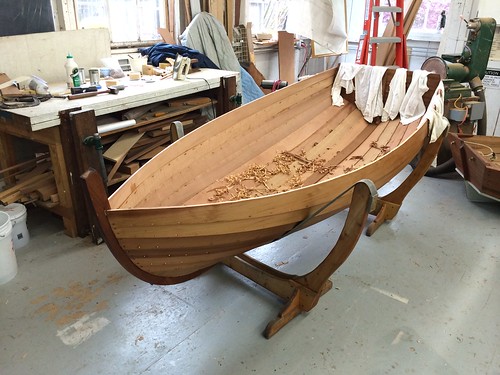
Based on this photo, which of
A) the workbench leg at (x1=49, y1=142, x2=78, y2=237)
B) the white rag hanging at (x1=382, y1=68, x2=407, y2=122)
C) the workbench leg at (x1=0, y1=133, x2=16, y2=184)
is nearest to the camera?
the workbench leg at (x1=49, y1=142, x2=78, y2=237)

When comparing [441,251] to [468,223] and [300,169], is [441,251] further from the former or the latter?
[300,169]

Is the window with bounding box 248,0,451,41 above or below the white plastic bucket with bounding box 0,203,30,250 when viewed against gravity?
above

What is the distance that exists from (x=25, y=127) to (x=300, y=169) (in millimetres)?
1741

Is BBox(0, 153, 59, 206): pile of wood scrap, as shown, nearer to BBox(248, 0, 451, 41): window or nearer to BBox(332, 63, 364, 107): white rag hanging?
BBox(332, 63, 364, 107): white rag hanging

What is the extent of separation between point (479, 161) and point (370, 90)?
1016mm

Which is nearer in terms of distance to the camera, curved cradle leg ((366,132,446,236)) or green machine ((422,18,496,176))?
curved cradle leg ((366,132,446,236))

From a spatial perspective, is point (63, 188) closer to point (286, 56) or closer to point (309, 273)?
point (309, 273)

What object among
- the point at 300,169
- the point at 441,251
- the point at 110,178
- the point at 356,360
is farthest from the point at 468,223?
the point at 110,178

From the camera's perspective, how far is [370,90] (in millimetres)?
3350

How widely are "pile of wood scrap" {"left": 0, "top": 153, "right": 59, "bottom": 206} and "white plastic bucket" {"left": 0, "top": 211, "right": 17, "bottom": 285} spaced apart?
0.99 ft

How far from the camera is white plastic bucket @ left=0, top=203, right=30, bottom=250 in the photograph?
2.61 m

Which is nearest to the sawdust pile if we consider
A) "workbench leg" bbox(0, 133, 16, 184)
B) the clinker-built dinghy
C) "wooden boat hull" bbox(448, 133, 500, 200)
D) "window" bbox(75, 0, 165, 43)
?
the clinker-built dinghy

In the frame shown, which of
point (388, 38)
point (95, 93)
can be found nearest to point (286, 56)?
point (388, 38)

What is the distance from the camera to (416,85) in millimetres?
Answer: 3148
